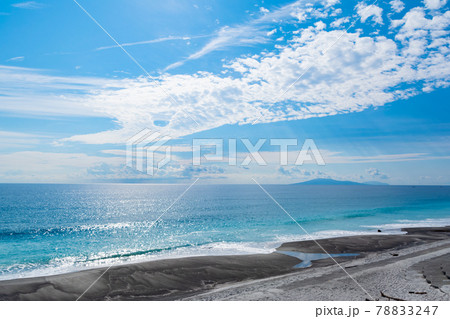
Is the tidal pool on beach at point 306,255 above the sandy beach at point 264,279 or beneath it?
beneath

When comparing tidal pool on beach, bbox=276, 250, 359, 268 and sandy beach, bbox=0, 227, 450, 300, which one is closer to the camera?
sandy beach, bbox=0, 227, 450, 300

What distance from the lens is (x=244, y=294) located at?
12578 millimetres

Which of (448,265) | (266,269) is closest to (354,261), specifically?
(448,265)

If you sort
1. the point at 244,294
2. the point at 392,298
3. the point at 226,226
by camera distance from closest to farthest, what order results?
the point at 392,298 < the point at 244,294 < the point at 226,226

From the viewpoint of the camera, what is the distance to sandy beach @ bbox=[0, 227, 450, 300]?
12.3m

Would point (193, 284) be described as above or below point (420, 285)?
below

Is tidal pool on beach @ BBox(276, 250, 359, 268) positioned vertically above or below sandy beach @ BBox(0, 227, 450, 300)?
below

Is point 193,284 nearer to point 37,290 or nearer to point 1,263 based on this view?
point 37,290

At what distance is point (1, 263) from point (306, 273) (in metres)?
20.7

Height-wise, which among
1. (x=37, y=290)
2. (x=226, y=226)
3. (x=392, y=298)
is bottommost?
(x=226, y=226)

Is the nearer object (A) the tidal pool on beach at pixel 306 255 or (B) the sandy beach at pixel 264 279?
(B) the sandy beach at pixel 264 279

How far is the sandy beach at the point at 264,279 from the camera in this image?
12.3m

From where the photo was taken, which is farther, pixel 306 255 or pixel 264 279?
pixel 306 255

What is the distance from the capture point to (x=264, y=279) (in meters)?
15.8
